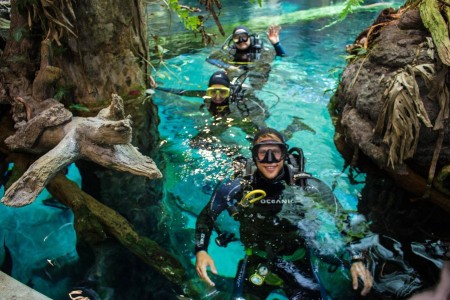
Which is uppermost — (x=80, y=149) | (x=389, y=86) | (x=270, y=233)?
(x=389, y=86)

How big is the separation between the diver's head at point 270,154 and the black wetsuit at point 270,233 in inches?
4.4

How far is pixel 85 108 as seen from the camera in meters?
4.11

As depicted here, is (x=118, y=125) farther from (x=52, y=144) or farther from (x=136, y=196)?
(x=136, y=196)

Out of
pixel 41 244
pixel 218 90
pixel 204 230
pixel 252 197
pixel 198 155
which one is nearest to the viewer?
pixel 204 230

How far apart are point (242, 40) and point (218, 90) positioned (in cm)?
250

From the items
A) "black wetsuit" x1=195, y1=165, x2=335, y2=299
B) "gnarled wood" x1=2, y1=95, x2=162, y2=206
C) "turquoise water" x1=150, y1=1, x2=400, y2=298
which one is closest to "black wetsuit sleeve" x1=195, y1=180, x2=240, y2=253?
"black wetsuit" x1=195, y1=165, x2=335, y2=299

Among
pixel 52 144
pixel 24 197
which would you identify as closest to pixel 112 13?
pixel 52 144

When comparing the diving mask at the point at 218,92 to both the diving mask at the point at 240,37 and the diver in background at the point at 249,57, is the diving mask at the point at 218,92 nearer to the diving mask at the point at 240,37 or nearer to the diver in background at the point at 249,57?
the diver in background at the point at 249,57

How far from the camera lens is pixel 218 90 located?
5.67 metres

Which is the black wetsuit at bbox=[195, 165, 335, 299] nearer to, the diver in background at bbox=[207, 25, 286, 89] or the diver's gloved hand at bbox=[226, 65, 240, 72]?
the diver in background at bbox=[207, 25, 286, 89]

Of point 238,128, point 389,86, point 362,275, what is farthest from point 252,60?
point 362,275

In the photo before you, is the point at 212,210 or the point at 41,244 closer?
the point at 212,210

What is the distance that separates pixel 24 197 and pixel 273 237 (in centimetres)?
215

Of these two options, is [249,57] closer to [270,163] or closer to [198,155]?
[198,155]
